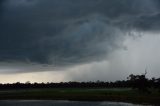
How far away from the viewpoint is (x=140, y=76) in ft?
543

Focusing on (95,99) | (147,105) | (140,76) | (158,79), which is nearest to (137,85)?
(140,76)

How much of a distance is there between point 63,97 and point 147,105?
66.5 metres

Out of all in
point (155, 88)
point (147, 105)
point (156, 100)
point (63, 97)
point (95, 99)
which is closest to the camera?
point (147, 105)

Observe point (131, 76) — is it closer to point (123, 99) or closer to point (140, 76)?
point (140, 76)

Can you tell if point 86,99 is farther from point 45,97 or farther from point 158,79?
point 158,79

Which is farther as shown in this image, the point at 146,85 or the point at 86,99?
the point at 146,85

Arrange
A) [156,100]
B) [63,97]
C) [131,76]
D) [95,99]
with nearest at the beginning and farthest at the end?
[156,100] < [95,99] < [63,97] < [131,76]

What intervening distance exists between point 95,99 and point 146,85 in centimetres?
3236

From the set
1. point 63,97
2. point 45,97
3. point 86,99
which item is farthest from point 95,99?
point 45,97

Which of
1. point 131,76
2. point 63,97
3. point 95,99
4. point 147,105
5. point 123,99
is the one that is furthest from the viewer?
point 131,76

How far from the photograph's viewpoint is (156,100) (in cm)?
11262

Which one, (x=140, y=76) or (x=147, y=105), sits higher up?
(x=140, y=76)

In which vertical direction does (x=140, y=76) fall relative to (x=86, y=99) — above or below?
above

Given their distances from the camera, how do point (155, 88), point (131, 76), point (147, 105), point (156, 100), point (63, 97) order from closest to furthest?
point (147, 105), point (156, 100), point (63, 97), point (131, 76), point (155, 88)
